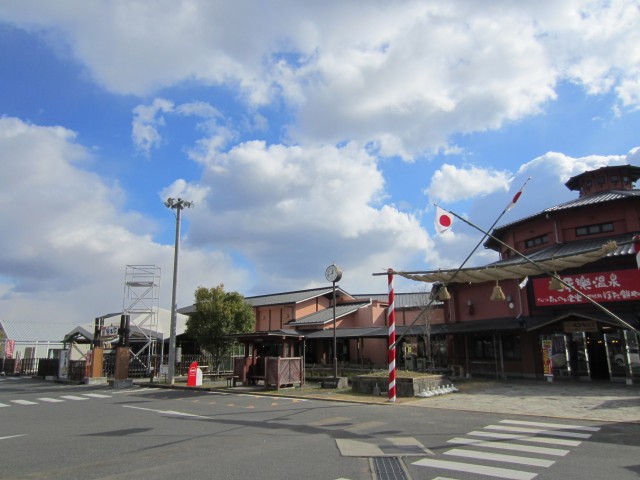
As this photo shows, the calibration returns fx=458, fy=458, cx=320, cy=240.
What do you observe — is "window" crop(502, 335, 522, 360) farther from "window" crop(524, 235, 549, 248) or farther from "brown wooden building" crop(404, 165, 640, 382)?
"window" crop(524, 235, 549, 248)

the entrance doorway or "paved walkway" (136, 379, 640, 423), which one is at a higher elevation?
the entrance doorway

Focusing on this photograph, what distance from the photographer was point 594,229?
24.6m

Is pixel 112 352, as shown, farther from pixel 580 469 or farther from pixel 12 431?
pixel 580 469

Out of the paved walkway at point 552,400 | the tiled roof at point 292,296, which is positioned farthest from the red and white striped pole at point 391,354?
the tiled roof at point 292,296

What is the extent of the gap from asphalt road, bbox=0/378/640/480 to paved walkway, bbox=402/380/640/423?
3.74 feet

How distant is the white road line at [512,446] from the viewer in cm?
833

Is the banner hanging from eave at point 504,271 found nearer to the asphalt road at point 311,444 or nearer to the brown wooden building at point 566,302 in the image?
the brown wooden building at point 566,302

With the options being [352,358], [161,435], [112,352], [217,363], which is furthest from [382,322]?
[161,435]

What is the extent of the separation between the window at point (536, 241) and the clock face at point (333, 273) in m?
13.3

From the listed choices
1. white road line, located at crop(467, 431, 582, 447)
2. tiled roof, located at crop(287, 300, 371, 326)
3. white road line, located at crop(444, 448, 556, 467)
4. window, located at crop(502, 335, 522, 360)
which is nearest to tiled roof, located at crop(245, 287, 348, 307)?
tiled roof, located at crop(287, 300, 371, 326)

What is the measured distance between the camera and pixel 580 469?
717cm

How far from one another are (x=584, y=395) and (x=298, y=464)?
14.0 metres

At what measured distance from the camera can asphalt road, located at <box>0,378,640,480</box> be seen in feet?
23.7

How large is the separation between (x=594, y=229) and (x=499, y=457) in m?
20.7
